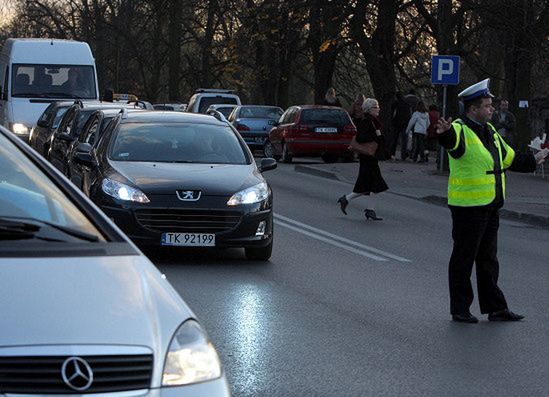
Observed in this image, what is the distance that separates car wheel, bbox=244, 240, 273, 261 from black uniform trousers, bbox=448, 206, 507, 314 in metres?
3.63

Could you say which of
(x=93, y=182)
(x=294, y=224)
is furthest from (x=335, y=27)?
(x=93, y=182)

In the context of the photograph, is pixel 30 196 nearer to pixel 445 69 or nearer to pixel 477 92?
pixel 477 92

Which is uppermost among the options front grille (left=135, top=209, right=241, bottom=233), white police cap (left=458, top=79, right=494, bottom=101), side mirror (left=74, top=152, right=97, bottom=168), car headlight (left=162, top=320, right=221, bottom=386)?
white police cap (left=458, top=79, right=494, bottom=101)

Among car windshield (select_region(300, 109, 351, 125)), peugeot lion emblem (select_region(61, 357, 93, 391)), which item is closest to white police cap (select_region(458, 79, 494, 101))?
peugeot lion emblem (select_region(61, 357, 93, 391))

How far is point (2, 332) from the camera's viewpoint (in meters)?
4.32

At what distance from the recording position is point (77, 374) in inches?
168

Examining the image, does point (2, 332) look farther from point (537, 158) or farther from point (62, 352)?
point (537, 158)

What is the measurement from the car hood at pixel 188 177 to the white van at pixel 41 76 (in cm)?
1947

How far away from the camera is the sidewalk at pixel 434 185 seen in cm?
2289

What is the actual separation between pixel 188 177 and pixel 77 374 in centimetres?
955

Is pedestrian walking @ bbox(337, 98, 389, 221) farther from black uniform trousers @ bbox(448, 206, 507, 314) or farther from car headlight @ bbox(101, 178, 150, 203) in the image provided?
black uniform trousers @ bbox(448, 206, 507, 314)

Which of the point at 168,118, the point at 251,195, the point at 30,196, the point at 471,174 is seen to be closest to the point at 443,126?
the point at 471,174

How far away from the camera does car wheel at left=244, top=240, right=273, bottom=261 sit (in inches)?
555

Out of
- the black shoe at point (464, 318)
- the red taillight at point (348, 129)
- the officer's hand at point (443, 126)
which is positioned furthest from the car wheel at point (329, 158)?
the officer's hand at point (443, 126)
